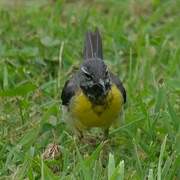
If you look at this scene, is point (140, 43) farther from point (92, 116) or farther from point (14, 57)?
point (92, 116)

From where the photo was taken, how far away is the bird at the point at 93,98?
5746 millimetres

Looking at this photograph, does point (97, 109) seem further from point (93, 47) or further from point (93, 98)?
point (93, 47)

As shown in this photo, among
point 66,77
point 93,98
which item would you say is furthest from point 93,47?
point 93,98

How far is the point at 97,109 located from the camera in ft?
19.3

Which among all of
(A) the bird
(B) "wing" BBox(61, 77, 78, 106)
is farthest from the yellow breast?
(B) "wing" BBox(61, 77, 78, 106)

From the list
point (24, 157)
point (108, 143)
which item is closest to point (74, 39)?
point (108, 143)

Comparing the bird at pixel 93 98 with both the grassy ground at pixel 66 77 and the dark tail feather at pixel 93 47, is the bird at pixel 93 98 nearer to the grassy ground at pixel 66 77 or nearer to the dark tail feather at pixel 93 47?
the grassy ground at pixel 66 77

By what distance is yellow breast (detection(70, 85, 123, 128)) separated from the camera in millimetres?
5891

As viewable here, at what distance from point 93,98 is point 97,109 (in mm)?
87

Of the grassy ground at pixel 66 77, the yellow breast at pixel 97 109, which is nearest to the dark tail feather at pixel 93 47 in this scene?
the grassy ground at pixel 66 77

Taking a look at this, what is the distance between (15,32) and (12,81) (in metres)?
1.28

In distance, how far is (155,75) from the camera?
740 cm

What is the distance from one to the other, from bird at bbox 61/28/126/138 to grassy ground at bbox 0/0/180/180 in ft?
0.45

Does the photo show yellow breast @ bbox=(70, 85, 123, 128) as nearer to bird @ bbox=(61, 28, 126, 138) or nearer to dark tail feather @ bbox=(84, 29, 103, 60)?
bird @ bbox=(61, 28, 126, 138)
